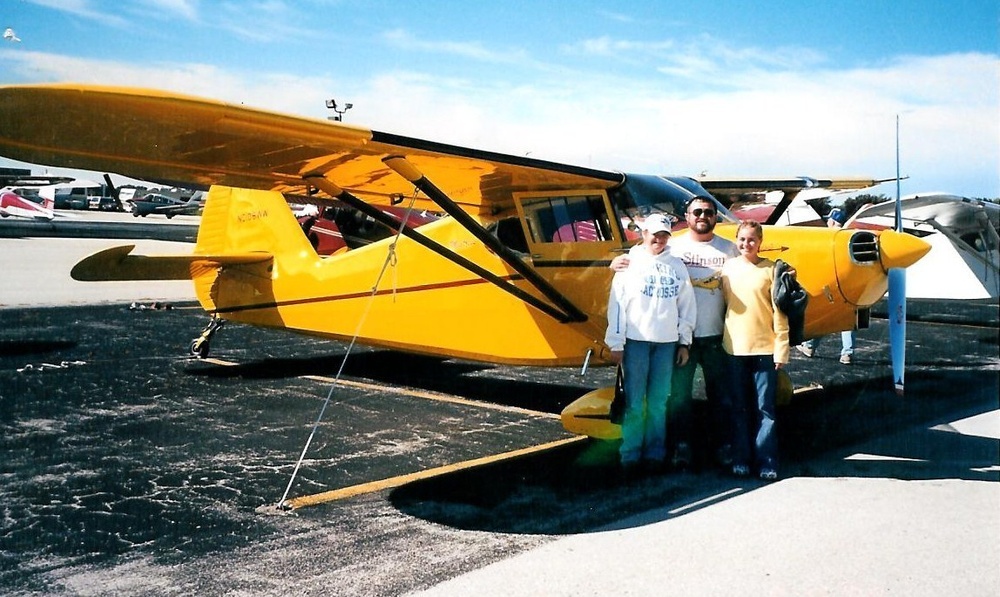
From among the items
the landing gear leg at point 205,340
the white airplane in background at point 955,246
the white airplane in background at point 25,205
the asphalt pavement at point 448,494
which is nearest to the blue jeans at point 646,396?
the asphalt pavement at point 448,494

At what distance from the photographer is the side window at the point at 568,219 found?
6062 mm

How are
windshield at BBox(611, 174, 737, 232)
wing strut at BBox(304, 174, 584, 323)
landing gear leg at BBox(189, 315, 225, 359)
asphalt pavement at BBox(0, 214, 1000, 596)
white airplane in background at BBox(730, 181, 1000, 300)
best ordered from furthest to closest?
white airplane in background at BBox(730, 181, 1000, 300) → landing gear leg at BBox(189, 315, 225, 359) → windshield at BBox(611, 174, 737, 232) → wing strut at BBox(304, 174, 584, 323) → asphalt pavement at BBox(0, 214, 1000, 596)

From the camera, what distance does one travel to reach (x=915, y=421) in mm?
6625

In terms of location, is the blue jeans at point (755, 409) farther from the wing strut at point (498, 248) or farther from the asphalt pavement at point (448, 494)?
the wing strut at point (498, 248)

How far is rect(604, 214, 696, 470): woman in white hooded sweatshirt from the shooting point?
492 cm

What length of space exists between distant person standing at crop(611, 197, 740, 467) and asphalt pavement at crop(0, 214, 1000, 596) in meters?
0.32

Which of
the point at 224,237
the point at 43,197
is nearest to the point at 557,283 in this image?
the point at 224,237

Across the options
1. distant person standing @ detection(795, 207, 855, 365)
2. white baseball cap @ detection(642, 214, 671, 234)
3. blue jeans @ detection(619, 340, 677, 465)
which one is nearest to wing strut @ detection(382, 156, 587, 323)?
blue jeans @ detection(619, 340, 677, 465)

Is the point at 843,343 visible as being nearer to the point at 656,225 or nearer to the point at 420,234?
the point at 656,225

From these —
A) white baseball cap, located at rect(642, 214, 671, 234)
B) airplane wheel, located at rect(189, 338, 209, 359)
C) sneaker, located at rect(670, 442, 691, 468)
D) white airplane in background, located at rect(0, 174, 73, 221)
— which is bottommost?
sneaker, located at rect(670, 442, 691, 468)

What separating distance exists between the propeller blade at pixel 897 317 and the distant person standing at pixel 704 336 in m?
1.20

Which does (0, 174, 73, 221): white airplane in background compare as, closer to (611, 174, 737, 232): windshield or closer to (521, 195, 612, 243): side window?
(521, 195, 612, 243): side window

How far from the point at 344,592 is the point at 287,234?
228 inches

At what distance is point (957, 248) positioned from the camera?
42.3 feet
